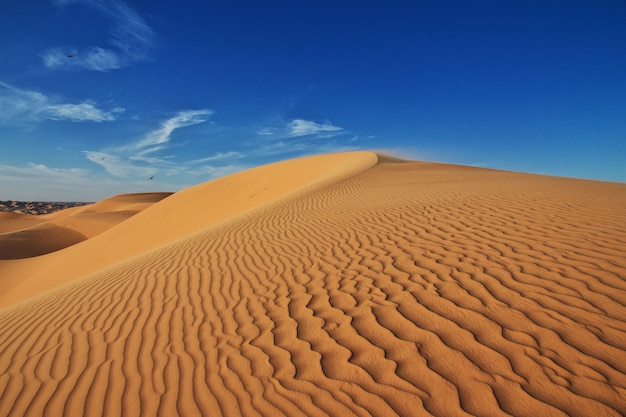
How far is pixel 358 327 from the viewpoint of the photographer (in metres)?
3.43

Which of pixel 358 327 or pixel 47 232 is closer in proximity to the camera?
pixel 358 327

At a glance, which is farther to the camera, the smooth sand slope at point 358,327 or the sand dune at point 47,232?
the sand dune at point 47,232

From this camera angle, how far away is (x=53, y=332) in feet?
14.5

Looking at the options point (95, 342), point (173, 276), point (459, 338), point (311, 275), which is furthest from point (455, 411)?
point (173, 276)

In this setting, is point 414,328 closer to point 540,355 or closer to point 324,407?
point 540,355

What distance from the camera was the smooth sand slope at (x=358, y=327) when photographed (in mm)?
2506

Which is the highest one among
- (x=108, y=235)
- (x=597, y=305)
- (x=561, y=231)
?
(x=561, y=231)

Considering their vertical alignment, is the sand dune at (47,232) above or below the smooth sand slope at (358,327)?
below

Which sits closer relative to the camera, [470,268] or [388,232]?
[470,268]

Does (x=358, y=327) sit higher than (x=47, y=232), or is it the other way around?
(x=358, y=327)

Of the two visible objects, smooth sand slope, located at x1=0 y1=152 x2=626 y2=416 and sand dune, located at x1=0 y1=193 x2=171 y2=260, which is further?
sand dune, located at x1=0 y1=193 x2=171 y2=260

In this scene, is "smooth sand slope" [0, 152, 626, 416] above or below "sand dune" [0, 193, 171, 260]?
above

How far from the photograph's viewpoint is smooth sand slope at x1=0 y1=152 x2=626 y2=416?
8.22 ft

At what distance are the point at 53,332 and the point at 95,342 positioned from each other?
37.1 inches
